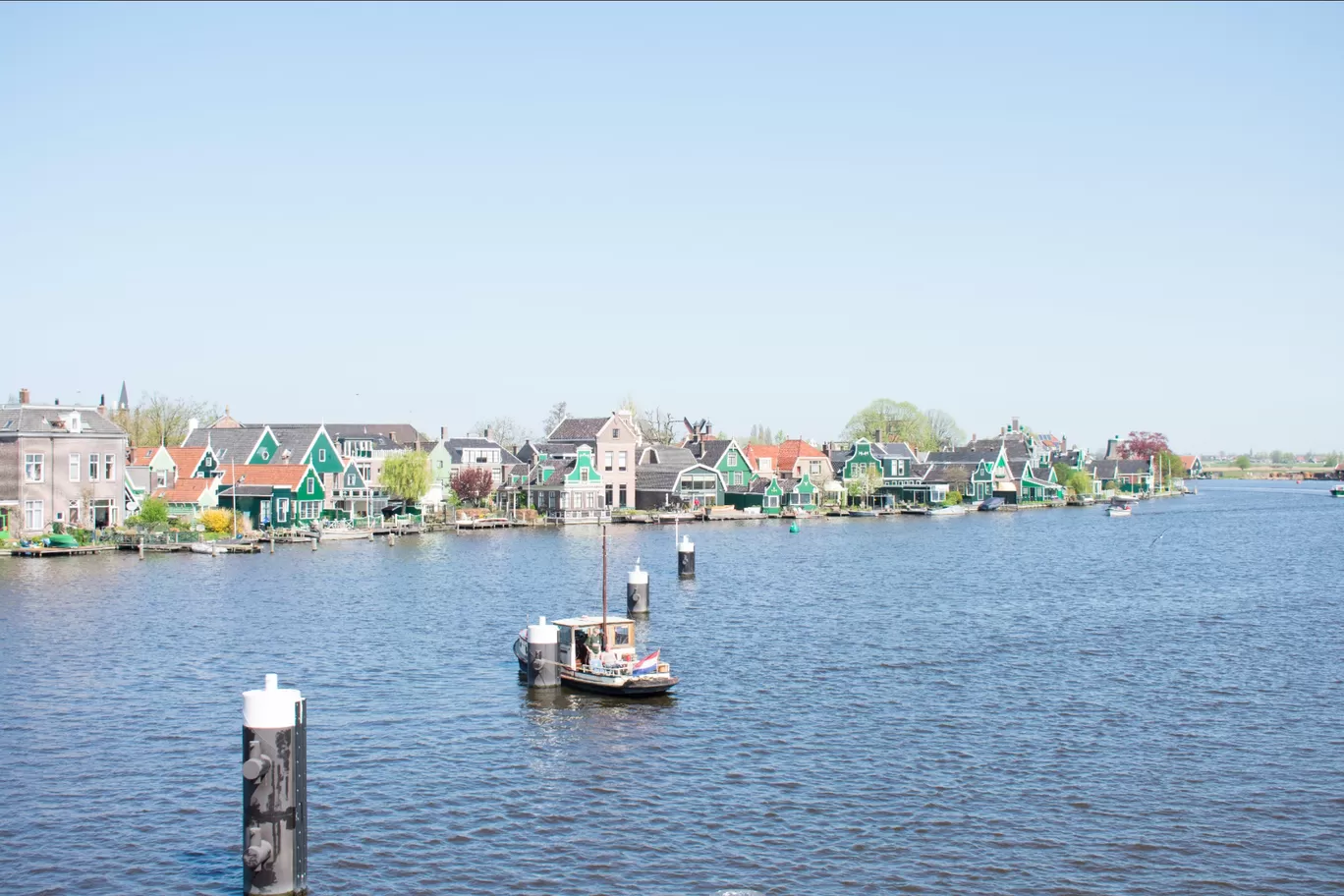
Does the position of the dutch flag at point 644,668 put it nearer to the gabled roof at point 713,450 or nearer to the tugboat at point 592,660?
the tugboat at point 592,660

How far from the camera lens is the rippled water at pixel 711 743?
901 inches

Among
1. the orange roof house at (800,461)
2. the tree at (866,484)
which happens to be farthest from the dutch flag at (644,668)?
the tree at (866,484)

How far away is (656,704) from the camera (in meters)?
35.2

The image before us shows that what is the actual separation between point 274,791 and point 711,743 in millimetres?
13399

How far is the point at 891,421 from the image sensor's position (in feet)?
638

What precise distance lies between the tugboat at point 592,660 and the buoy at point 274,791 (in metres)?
15.9

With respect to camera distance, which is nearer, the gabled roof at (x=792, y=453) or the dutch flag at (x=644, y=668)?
the dutch flag at (x=644, y=668)

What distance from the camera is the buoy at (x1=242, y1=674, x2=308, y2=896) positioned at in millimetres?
19844

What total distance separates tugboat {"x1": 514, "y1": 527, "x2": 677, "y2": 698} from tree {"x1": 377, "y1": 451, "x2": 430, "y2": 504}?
6966cm

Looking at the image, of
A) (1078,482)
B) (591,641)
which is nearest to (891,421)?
(1078,482)

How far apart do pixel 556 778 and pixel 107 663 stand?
63.9 feet

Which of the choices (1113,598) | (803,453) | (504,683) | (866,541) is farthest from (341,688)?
(803,453)

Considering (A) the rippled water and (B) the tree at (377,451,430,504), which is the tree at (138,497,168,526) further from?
(B) the tree at (377,451,430,504)

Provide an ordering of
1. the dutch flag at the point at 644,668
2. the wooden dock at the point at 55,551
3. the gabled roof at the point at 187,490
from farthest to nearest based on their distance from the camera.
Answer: the gabled roof at the point at 187,490 → the wooden dock at the point at 55,551 → the dutch flag at the point at 644,668
